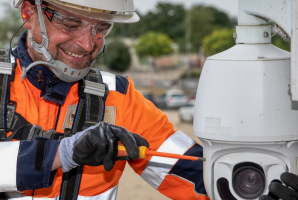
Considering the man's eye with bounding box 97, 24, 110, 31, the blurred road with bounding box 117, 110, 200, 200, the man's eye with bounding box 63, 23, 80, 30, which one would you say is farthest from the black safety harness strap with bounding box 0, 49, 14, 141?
the blurred road with bounding box 117, 110, 200, 200

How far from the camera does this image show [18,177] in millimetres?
2043

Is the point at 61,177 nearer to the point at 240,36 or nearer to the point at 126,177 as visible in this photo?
the point at 240,36

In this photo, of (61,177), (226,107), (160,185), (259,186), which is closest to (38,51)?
(61,177)

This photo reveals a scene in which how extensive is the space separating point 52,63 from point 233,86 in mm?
1064

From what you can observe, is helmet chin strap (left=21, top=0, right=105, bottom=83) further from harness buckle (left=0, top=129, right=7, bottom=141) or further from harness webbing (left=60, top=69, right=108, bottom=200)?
harness buckle (left=0, top=129, right=7, bottom=141)

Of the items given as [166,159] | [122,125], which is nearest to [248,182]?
[166,159]

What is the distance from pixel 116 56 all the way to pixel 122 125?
43590 millimetres

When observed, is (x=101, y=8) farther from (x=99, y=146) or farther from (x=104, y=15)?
(x=99, y=146)

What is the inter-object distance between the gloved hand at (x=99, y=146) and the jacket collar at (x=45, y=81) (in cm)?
47

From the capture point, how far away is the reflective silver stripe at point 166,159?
8.30 feet

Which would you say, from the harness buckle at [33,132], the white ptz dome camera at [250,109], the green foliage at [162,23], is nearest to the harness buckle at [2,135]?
the harness buckle at [33,132]

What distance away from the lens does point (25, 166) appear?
2.05 metres

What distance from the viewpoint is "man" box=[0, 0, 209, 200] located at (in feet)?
7.77

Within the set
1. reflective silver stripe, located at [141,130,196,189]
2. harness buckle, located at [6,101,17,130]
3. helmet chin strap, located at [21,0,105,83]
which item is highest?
helmet chin strap, located at [21,0,105,83]
